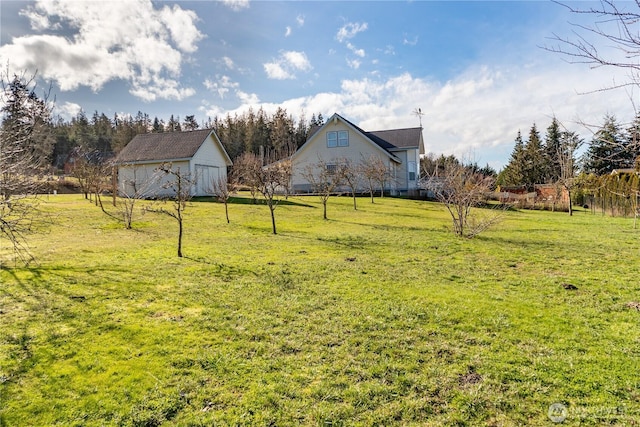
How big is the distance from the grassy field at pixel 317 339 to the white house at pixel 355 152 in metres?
22.9

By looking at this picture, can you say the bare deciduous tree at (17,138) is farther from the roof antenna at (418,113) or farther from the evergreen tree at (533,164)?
the evergreen tree at (533,164)

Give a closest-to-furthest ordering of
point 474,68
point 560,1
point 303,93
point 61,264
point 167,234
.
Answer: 1. point 560,1
2. point 61,264
3. point 167,234
4. point 474,68
5. point 303,93

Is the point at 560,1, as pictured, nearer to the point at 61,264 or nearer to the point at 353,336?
the point at 353,336

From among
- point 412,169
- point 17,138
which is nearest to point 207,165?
point 412,169

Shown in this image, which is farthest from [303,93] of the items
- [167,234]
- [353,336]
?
[353,336]

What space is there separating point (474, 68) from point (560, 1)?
12272 millimetres

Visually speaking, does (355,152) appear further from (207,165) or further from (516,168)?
(516,168)

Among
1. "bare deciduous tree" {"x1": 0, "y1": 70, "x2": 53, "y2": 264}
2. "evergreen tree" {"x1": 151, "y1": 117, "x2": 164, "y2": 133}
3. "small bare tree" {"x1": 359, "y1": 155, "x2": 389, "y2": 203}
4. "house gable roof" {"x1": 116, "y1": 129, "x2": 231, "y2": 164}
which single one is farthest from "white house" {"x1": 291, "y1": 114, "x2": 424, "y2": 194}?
"evergreen tree" {"x1": 151, "y1": 117, "x2": 164, "y2": 133}

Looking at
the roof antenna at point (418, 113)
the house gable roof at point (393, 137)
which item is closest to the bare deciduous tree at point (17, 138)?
the house gable roof at point (393, 137)

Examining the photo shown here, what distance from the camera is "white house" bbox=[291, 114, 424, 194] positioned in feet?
102

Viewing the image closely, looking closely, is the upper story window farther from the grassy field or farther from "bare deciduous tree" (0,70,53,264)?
"bare deciduous tree" (0,70,53,264)

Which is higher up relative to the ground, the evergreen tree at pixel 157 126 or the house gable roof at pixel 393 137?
the evergreen tree at pixel 157 126

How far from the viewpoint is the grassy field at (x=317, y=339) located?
308cm

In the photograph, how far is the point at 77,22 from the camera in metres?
9.09
